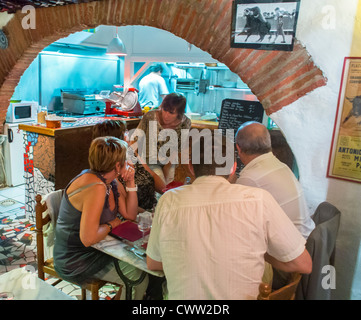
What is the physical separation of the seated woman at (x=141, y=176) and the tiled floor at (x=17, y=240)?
102cm

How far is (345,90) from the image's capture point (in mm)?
2406

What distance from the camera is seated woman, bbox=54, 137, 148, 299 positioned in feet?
8.14

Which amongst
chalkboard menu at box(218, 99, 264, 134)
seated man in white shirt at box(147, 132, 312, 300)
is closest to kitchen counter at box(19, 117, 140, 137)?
chalkboard menu at box(218, 99, 264, 134)

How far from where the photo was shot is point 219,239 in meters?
1.72

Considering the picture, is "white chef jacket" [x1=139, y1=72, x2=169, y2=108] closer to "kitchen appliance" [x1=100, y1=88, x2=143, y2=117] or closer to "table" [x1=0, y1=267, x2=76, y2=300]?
"kitchen appliance" [x1=100, y1=88, x2=143, y2=117]

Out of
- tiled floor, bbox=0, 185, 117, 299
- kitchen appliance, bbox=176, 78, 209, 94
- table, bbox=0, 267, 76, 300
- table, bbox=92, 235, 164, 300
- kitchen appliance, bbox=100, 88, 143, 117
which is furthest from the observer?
kitchen appliance, bbox=176, 78, 209, 94

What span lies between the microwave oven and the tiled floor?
1.39 metres

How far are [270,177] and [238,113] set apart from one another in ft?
8.41

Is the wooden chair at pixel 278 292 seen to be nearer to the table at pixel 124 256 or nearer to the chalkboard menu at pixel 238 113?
the table at pixel 124 256

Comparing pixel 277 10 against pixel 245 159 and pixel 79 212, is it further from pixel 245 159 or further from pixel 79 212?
pixel 79 212

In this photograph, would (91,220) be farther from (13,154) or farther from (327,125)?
(13,154)

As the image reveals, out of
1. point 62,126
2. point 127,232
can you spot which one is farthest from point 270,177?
point 62,126
